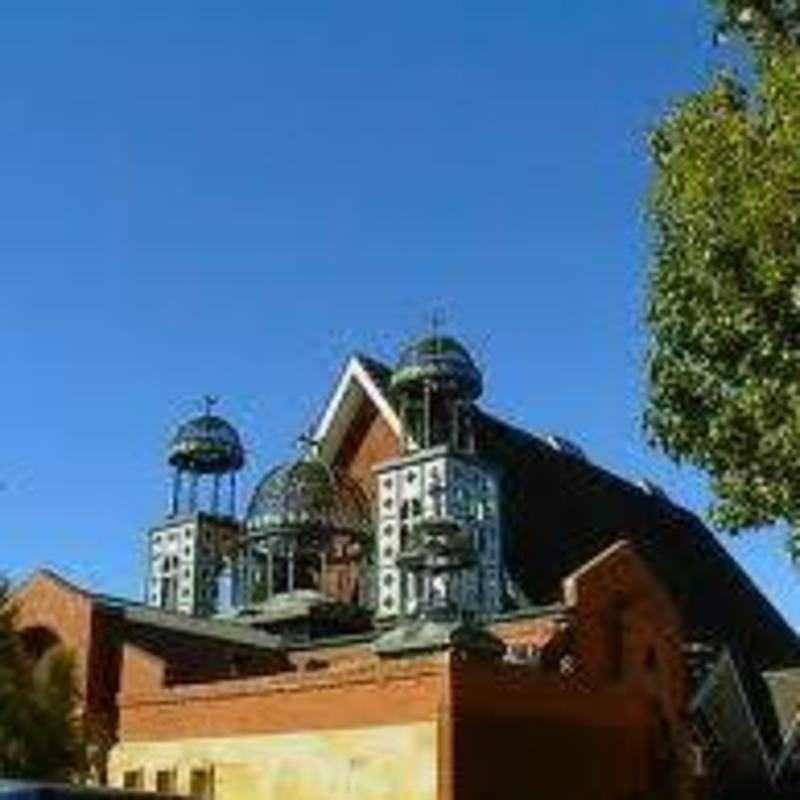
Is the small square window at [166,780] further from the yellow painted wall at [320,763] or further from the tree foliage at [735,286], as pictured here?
the tree foliage at [735,286]

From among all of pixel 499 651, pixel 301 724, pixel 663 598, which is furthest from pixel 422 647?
pixel 663 598

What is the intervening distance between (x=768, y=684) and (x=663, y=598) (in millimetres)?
10468

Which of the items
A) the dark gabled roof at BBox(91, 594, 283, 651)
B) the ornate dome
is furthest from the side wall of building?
the ornate dome

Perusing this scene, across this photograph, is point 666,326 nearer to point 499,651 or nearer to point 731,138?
point 731,138

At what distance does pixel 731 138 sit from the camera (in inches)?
918

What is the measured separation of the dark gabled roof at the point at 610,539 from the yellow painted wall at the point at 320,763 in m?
13.6

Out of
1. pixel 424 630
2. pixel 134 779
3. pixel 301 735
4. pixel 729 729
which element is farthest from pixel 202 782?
pixel 729 729

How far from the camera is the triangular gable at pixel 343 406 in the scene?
56.5m

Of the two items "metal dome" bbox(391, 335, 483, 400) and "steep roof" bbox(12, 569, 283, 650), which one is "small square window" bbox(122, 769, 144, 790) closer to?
"steep roof" bbox(12, 569, 283, 650)

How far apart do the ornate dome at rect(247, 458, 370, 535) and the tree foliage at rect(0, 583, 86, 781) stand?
17.5 metres

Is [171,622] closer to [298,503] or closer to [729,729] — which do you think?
[298,503]

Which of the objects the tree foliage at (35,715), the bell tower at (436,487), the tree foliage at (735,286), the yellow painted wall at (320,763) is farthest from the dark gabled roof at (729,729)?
the tree foliage at (735,286)

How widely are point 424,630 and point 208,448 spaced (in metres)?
17.8

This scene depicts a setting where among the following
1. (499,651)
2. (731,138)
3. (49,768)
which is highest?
(731,138)
